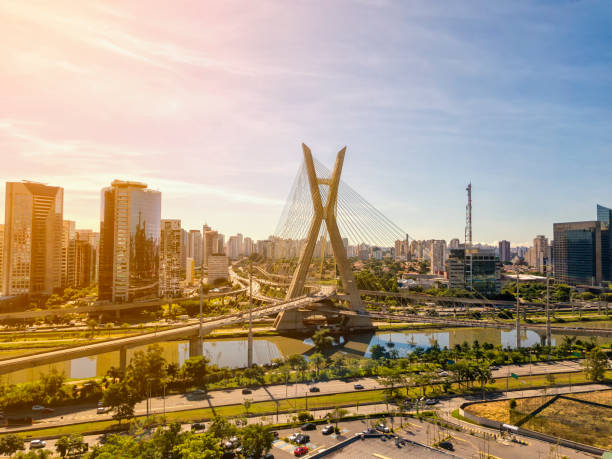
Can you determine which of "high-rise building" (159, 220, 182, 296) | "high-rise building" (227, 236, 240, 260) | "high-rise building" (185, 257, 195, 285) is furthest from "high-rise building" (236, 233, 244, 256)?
"high-rise building" (159, 220, 182, 296)

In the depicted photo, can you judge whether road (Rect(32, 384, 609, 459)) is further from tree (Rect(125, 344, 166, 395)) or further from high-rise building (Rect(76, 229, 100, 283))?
high-rise building (Rect(76, 229, 100, 283))

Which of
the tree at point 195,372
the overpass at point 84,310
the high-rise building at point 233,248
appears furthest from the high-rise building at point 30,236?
the high-rise building at point 233,248

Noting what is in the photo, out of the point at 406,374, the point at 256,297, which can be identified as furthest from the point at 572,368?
the point at 256,297

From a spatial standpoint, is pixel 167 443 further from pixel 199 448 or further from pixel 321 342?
pixel 321 342

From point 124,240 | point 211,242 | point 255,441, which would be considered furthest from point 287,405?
point 211,242

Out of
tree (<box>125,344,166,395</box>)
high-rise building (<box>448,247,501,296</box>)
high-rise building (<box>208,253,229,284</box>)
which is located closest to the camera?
tree (<box>125,344,166,395</box>)

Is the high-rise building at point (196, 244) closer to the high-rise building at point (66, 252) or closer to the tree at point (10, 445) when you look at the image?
the high-rise building at point (66, 252)
